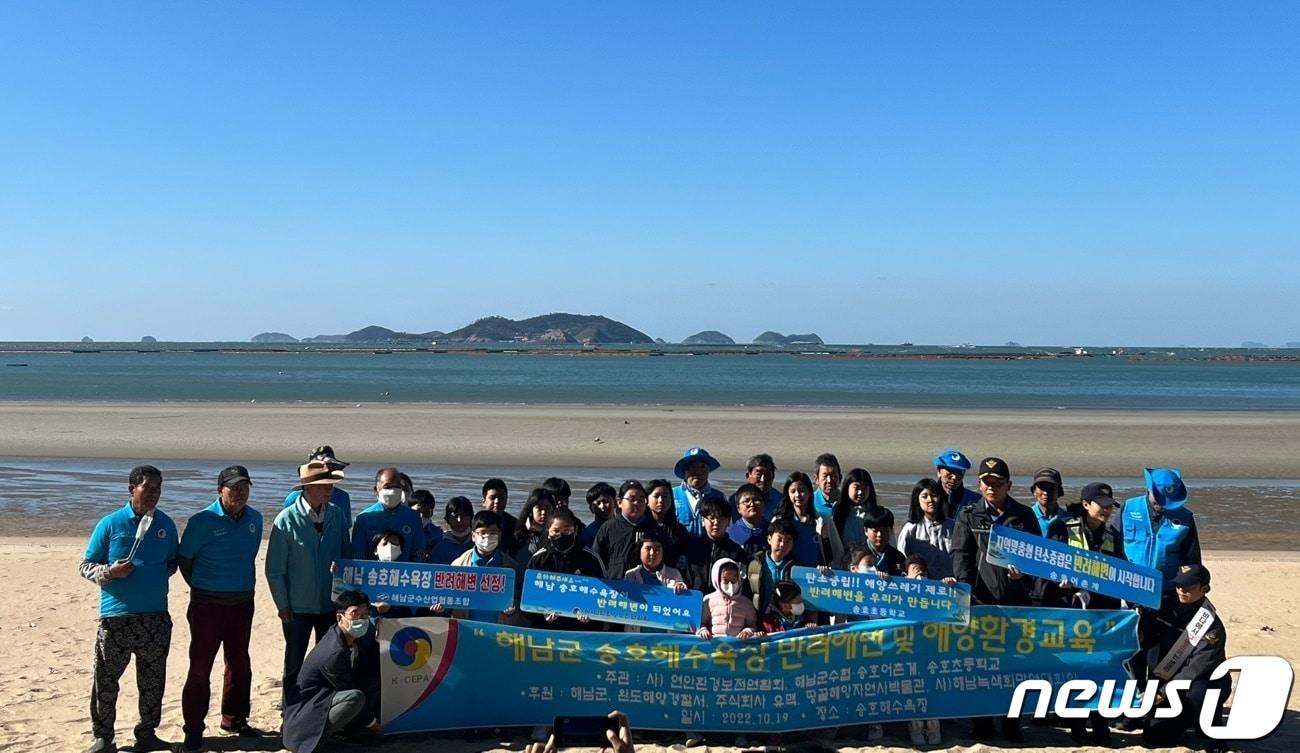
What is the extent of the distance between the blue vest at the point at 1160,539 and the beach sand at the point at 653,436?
14951mm

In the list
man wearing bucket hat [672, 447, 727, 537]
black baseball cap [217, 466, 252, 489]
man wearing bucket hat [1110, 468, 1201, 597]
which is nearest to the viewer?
black baseball cap [217, 466, 252, 489]

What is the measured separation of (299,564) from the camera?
640cm

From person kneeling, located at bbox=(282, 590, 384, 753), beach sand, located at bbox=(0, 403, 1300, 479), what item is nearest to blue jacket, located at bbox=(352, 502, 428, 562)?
person kneeling, located at bbox=(282, 590, 384, 753)

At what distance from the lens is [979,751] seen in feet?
20.4

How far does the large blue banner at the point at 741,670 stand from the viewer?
6.25m

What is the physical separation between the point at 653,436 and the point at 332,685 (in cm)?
2234

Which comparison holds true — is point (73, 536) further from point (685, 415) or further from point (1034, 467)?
point (685, 415)

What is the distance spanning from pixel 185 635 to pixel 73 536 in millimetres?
6050

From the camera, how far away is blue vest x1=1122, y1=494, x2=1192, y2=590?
6.66 meters

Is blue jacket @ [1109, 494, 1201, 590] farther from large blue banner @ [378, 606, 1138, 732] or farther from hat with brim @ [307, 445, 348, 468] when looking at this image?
hat with brim @ [307, 445, 348, 468]

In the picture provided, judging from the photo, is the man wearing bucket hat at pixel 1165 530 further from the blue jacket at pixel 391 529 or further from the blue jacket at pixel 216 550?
the blue jacket at pixel 216 550

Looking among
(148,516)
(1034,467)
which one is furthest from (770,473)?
(1034,467)

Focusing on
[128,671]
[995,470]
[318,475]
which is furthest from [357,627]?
[995,470]

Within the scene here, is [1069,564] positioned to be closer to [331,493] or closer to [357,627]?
[357,627]
